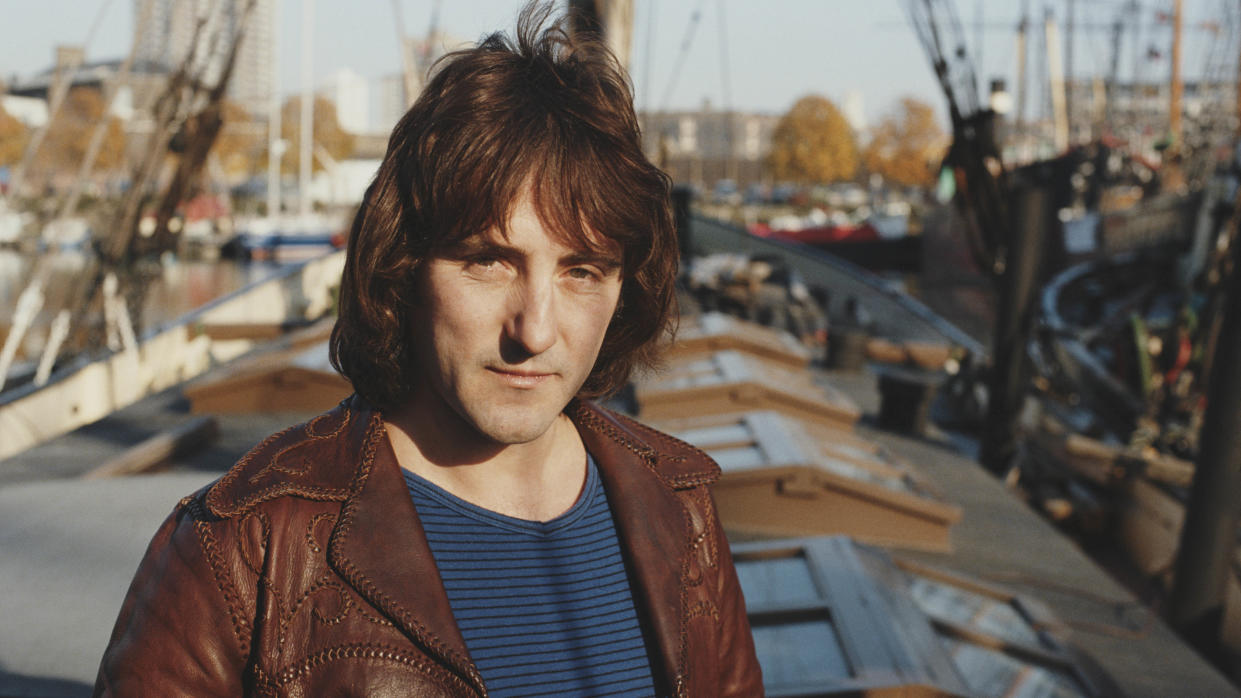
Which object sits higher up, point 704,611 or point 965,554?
point 704,611

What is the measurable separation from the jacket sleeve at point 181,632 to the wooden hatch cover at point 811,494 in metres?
4.04

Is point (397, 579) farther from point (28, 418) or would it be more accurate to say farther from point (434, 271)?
point (28, 418)

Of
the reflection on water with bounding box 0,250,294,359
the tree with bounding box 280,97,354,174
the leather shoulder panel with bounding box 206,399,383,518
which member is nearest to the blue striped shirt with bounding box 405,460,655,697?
the leather shoulder panel with bounding box 206,399,383,518

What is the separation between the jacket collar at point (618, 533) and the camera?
1.64 meters

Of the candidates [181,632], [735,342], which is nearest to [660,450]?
[181,632]

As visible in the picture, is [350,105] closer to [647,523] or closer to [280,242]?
[280,242]

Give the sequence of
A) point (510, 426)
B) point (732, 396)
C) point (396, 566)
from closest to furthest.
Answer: point (396, 566) < point (510, 426) < point (732, 396)

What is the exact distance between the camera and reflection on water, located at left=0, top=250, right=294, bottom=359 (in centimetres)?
3053

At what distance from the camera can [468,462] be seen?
1878 millimetres

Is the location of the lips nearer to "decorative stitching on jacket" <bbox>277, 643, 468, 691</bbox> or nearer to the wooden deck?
"decorative stitching on jacket" <bbox>277, 643, 468, 691</bbox>

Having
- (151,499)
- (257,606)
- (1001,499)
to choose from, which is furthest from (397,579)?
(1001,499)

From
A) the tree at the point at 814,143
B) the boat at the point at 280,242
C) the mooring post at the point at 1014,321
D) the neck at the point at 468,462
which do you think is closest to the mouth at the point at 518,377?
the neck at the point at 468,462

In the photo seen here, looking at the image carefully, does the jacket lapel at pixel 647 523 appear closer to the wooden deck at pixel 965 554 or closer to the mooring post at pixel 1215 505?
the wooden deck at pixel 965 554

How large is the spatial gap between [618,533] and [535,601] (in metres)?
0.24
